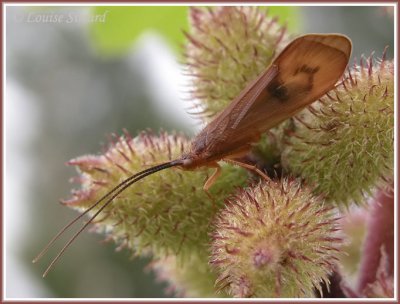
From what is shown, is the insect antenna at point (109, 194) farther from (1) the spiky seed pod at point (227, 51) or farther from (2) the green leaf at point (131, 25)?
(2) the green leaf at point (131, 25)

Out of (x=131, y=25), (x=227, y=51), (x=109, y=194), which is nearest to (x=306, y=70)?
(x=227, y=51)

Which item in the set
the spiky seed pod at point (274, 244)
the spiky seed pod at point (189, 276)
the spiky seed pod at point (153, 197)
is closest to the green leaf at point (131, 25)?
the spiky seed pod at point (153, 197)

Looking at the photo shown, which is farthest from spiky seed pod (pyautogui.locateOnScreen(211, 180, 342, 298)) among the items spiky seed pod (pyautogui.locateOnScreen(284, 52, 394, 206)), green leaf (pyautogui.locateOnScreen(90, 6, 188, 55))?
green leaf (pyautogui.locateOnScreen(90, 6, 188, 55))

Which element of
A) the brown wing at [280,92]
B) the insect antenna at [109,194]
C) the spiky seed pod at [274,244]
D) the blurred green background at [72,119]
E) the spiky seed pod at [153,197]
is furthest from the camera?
the blurred green background at [72,119]

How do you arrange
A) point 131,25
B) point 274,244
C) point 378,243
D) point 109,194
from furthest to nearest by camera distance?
point 131,25
point 378,243
point 109,194
point 274,244

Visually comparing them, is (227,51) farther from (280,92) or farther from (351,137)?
(351,137)

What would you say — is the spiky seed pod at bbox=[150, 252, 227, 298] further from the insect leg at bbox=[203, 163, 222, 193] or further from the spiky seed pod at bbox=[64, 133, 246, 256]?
the insect leg at bbox=[203, 163, 222, 193]
